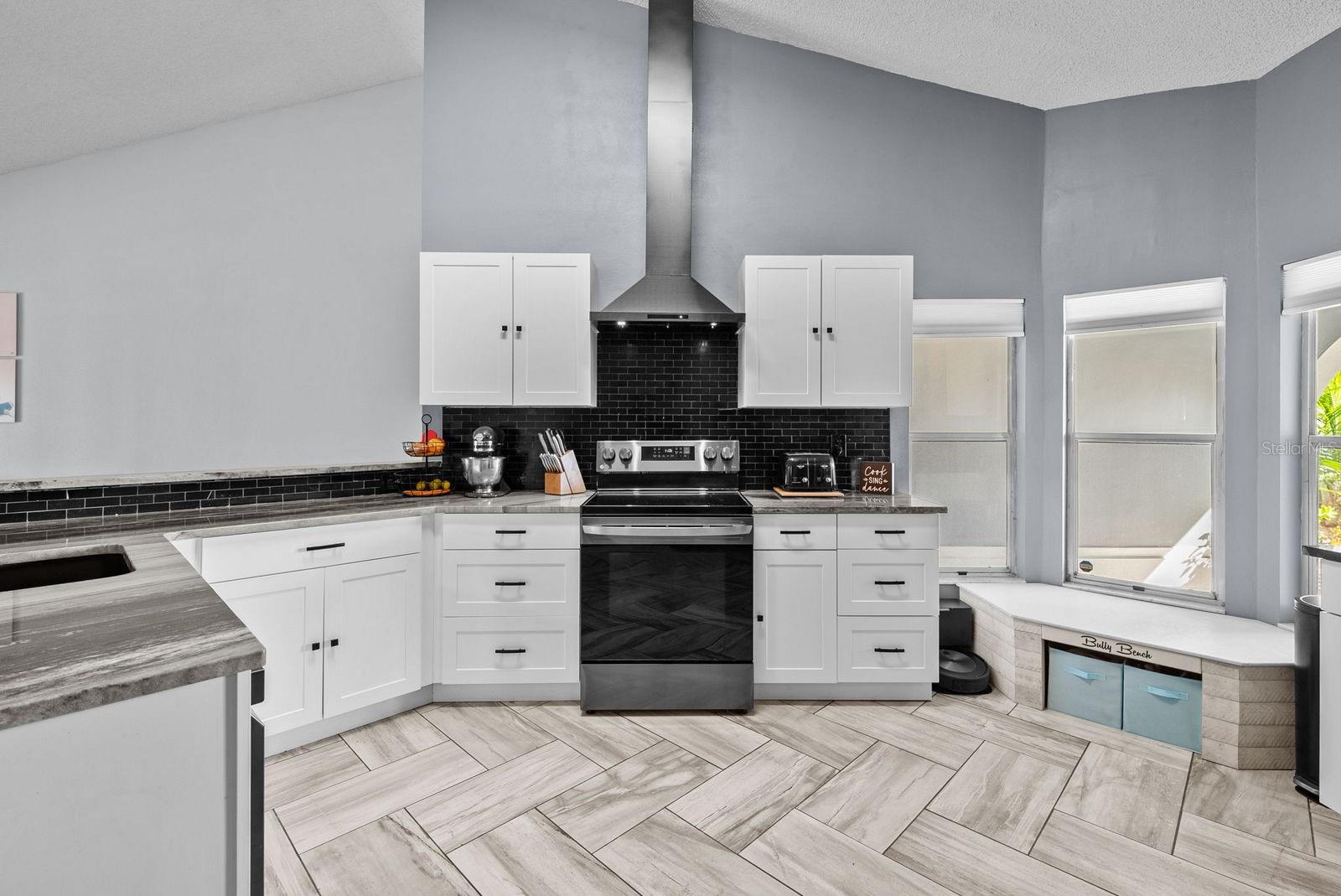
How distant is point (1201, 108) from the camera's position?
2.82 m

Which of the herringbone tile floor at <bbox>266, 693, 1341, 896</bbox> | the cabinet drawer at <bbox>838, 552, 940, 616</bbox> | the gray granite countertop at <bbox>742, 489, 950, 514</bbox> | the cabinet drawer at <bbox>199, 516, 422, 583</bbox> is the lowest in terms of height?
the herringbone tile floor at <bbox>266, 693, 1341, 896</bbox>

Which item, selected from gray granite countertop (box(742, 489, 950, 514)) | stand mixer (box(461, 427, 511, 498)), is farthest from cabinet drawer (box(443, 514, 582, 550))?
gray granite countertop (box(742, 489, 950, 514))

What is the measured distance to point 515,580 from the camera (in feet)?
8.58

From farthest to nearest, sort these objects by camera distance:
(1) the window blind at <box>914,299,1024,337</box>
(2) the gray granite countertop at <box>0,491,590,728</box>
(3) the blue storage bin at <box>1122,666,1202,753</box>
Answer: (1) the window blind at <box>914,299,1024,337</box> < (3) the blue storage bin at <box>1122,666,1202,753</box> < (2) the gray granite countertop at <box>0,491,590,728</box>

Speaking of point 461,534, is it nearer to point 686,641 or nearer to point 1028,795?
point 686,641

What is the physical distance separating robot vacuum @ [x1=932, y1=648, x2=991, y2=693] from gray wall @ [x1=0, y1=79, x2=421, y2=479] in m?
3.14

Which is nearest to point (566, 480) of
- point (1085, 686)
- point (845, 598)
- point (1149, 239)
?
point (845, 598)

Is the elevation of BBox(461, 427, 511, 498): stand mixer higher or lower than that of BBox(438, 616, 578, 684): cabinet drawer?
higher

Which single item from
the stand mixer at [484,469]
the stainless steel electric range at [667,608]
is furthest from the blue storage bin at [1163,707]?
the stand mixer at [484,469]

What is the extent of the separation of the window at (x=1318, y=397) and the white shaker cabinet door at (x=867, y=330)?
1.58 metres

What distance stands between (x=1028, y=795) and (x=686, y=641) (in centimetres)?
133

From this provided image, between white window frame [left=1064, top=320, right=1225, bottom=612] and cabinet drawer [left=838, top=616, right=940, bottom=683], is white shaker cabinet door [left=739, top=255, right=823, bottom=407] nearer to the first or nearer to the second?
cabinet drawer [left=838, top=616, right=940, bottom=683]

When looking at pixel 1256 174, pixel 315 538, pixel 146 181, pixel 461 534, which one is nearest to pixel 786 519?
pixel 461 534

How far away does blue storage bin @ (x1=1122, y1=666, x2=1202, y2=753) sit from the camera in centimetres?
230
